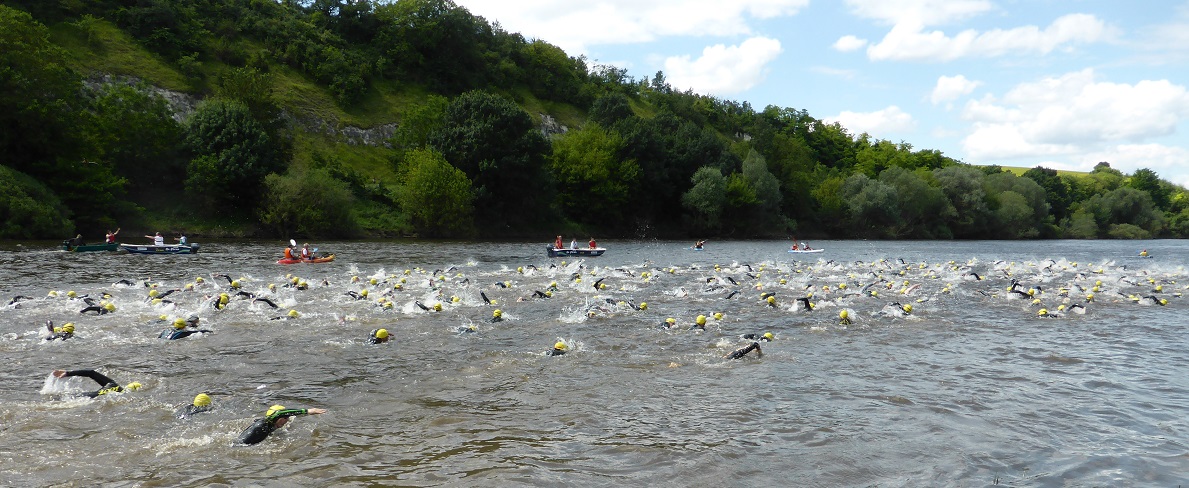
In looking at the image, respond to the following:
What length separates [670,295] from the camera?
24.5m

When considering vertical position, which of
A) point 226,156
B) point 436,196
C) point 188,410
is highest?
point 226,156

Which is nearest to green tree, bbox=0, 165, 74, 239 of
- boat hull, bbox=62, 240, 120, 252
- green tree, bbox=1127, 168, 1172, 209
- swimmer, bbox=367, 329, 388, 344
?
boat hull, bbox=62, 240, 120, 252

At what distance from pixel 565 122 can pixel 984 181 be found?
58.5 metres

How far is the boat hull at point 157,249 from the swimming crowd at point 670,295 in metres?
14.2

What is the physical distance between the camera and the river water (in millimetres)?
7867

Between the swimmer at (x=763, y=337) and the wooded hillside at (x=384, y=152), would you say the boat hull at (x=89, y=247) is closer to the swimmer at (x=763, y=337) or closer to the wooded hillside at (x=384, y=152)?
the wooded hillside at (x=384, y=152)

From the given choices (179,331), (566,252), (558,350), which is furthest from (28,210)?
(558,350)

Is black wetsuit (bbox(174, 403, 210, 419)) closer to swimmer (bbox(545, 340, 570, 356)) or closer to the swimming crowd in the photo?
the swimming crowd

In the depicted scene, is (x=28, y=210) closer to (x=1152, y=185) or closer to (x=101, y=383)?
(x=101, y=383)

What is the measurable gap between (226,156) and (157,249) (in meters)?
18.0

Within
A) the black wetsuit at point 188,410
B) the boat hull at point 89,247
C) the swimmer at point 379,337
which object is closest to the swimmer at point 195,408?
the black wetsuit at point 188,410

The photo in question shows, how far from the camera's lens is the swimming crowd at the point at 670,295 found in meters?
16.5

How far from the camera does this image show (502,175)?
6519 cm

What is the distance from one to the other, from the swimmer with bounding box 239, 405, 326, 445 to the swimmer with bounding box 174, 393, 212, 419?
125 centimetres
